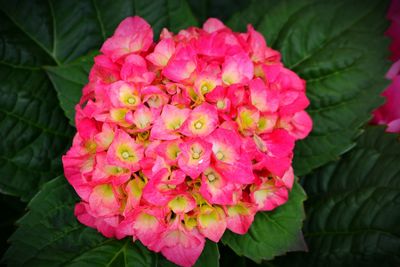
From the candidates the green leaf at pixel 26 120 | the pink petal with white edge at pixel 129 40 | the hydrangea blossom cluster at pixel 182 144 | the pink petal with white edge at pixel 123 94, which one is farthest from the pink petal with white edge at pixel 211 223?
the green leaf at pixel 26 120

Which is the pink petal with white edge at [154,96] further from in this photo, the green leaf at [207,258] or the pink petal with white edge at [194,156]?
the green leaf at [207,258]

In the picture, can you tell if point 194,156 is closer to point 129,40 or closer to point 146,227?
point 146,227

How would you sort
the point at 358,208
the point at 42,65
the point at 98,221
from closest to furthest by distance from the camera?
the point at 98,221 < the point at 358,208 < the point at 42,65

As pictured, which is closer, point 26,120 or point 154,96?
point 154,96

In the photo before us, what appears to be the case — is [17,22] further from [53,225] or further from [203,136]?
[203,136]

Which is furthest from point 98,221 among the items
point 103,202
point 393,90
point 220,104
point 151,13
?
point 393,90

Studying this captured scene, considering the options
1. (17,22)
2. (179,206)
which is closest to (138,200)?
(179,206)
